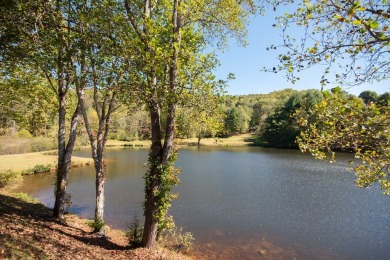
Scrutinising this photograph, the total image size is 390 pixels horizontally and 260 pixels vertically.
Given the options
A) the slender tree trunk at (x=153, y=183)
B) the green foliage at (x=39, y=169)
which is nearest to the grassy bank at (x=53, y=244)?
the slender tree trunk at (x=153, y=183)

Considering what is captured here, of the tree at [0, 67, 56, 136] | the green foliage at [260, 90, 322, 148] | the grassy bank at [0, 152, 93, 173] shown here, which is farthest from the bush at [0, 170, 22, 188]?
the green foliage at [260, 90, 322, 148]

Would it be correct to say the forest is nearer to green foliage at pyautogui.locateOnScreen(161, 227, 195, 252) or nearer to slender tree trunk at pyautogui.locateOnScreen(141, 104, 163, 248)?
slender tree trunk at pyautogui.locateOnScreen(141, 104, 163, 248)

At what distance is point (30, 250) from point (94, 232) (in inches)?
230

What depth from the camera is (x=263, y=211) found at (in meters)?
23.7

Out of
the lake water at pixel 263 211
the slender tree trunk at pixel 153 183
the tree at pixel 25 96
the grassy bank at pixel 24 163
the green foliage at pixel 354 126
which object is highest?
the tree at pixel 25 96

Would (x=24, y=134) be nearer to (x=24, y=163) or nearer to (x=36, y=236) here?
(x=24, y=163)

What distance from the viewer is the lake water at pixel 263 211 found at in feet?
56.3

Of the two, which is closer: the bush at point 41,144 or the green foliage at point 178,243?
the green foliage at point 178,243

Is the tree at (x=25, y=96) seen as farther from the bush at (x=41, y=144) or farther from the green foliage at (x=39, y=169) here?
the bush at (x=41, y=144)

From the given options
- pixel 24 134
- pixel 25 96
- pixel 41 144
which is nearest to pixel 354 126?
pixel 25 96

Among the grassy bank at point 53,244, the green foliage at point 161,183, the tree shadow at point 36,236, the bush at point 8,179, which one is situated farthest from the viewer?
the bush at point 8,179

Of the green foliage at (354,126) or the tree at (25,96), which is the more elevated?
the tree at (25,96)

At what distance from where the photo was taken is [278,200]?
88.7 feet

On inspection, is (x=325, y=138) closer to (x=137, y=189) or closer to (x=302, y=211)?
(x=302, y=211)
